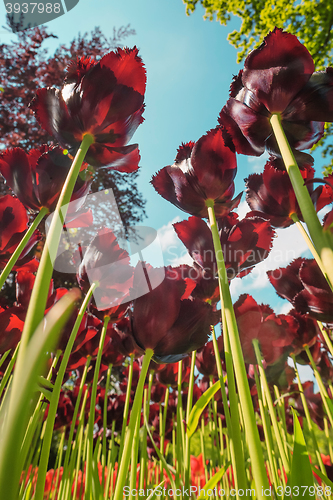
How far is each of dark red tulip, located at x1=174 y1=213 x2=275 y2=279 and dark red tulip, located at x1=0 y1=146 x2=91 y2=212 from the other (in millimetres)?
205

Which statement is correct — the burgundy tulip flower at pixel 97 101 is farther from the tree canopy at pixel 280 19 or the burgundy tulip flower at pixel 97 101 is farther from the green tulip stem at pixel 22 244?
the tree canopy at pixel 280 19

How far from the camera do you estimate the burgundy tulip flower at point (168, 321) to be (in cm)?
41

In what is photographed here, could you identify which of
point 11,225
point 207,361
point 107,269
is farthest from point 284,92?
point 207,361

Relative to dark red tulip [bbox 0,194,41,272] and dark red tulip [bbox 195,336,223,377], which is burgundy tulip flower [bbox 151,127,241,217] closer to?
dark red tulip [bbox 0,194,41,272]

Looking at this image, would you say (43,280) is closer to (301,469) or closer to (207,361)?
(301,469)

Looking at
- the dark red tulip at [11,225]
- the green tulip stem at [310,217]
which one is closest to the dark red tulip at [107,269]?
the dark red tulip at [11,225]

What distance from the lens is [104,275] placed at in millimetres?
584

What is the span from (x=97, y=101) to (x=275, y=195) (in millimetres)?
369

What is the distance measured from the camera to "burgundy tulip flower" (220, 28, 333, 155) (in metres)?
0.37

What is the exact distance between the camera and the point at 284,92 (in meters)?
0.37

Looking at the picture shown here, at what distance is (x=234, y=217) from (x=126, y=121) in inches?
11.8

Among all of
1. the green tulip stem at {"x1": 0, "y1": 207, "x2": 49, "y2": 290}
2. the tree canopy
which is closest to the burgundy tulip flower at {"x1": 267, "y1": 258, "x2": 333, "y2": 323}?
the green tulip stem at {"x1": 0, "y1": 207, "x2": 49, "y2": 290}

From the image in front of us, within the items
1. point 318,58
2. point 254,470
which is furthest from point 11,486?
point 318,58

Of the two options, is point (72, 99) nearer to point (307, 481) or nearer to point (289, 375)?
point (307, 481)
